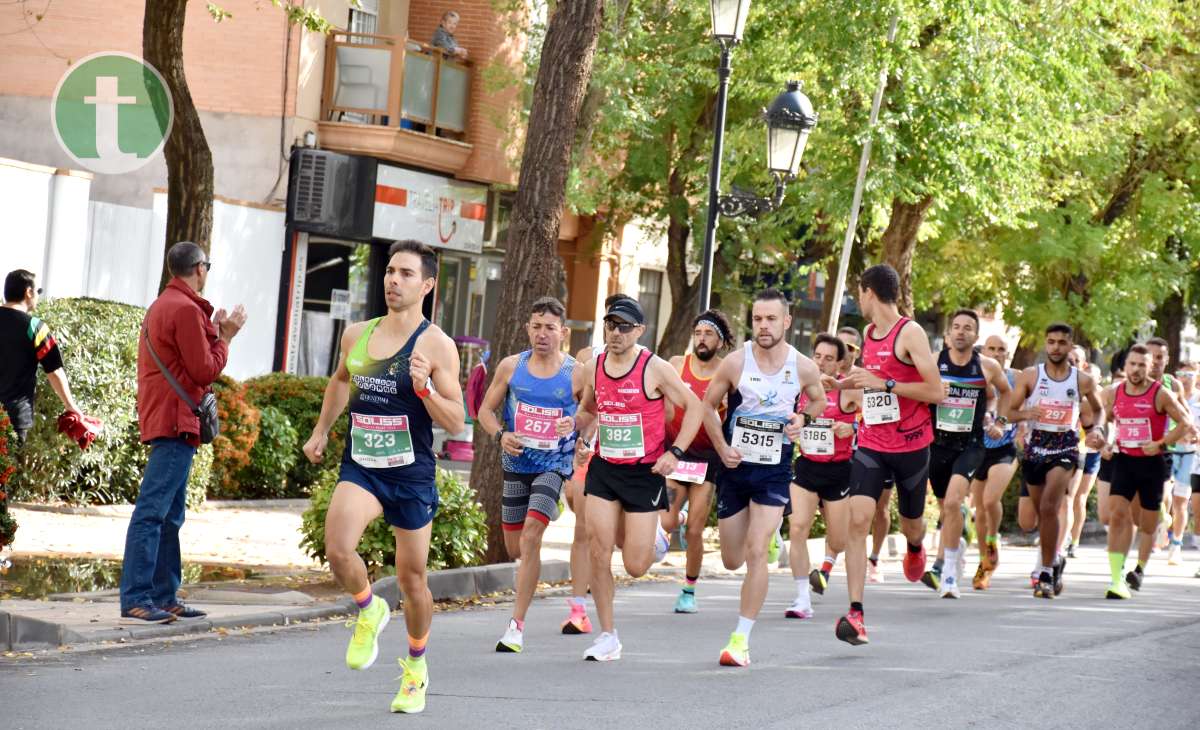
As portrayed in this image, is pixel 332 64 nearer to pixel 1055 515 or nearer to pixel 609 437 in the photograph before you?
pixel 1055 515

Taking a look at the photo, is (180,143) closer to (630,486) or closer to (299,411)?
(299,411)

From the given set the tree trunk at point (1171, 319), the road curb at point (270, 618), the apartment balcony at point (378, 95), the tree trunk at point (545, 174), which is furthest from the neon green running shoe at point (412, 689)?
the tree trunk at point (1171, 319)

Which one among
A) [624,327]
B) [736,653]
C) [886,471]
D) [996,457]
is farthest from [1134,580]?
[624,327]

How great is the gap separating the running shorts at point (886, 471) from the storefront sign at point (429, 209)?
50.4 feet

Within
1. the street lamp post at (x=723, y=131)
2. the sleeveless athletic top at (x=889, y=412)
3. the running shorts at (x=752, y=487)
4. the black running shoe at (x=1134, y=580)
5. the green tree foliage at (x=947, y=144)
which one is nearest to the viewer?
the running shorts at (x=752, y=487)

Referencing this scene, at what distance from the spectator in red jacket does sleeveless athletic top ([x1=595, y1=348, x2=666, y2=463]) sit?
204 centimetres

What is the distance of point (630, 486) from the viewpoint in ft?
30.1

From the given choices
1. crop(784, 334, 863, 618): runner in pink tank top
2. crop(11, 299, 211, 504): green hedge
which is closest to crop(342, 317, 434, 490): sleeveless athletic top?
crop(784, 334, 863, 618): runner in pink tank top

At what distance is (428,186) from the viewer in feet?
87.6

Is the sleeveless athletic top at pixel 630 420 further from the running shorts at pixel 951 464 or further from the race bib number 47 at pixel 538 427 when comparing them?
the running shorts at pixel 951 464

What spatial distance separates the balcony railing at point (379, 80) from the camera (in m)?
24.8

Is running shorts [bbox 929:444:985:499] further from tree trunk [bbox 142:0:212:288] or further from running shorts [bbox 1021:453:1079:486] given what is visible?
tree trunk [bbox 142:0:212:288]

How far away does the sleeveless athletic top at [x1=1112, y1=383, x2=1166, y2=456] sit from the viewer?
1505 centimetres

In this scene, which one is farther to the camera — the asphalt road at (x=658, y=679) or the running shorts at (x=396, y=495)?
the running shorts at (x=396, y=495)
